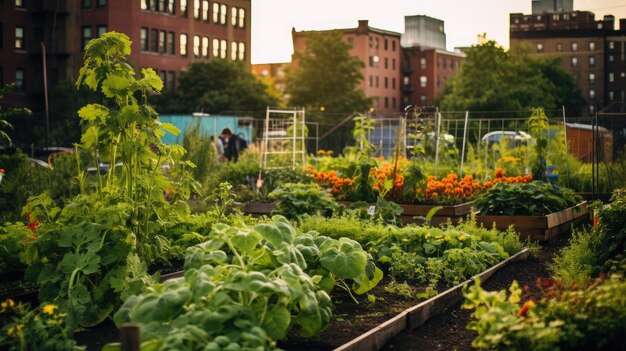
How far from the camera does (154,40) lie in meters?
65.3

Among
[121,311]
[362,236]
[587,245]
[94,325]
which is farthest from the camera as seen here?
[362,236]

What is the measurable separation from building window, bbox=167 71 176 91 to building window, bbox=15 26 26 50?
35.7ft

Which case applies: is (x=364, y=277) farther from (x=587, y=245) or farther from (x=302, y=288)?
(x=587, y=245)

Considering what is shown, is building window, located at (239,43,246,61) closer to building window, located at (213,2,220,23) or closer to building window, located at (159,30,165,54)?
building window, located at (213,2,220,23)

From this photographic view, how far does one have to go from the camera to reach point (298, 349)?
6762 millimetres

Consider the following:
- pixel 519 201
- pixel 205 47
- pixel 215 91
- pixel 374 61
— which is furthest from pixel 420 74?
pixel 519 201

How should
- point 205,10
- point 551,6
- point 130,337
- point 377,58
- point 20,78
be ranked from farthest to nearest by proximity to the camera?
point 551,6 < point 377,58 < point 205,10 < point 20,78 < point 130,337

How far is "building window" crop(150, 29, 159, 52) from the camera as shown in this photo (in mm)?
64950

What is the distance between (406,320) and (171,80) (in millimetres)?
61251

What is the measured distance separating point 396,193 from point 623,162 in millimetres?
6886

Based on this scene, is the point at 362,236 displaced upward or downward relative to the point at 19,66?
downward

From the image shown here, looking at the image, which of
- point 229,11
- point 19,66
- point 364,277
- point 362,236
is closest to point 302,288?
point 364,277

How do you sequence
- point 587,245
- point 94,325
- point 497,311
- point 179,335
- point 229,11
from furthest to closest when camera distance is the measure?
point 229,11
point 587,245
point 94,325
point 497,311
point 179,335

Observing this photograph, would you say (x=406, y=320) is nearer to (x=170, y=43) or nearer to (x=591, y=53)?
(x=170, y=43)
